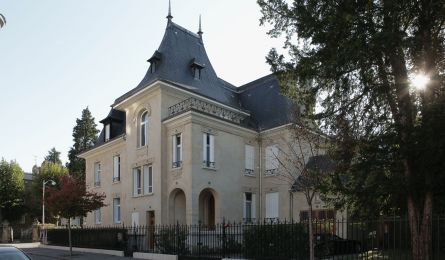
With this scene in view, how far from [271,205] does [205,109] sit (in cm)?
759

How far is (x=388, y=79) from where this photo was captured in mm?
13375

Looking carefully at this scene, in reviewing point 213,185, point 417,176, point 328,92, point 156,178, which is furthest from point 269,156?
point 417,176

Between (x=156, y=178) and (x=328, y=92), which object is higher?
(x=328, y=92)

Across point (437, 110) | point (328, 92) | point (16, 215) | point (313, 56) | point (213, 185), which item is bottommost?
point (16, 215)

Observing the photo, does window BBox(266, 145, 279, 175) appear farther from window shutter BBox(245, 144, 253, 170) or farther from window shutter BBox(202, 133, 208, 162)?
window shutter BBox(202, 133, 208, 162)

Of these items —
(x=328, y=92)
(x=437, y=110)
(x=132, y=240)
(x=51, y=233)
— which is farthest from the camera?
(x=51, y=233)

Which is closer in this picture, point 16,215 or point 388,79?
point 388,79

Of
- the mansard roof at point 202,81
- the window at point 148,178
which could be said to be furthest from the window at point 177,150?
the mansard roof at point 202,81

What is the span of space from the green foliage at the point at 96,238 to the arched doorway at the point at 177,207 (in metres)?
3.39

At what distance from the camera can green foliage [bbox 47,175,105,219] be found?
26.3m

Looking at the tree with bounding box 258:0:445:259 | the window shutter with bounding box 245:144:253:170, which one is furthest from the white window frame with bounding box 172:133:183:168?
the tree with bounding box 258:0:445:259

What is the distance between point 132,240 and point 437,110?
59.9ft

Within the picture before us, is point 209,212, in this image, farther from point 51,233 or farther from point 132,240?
point 51,233

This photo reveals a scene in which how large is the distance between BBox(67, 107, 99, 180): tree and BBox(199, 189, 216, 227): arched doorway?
35168mm
